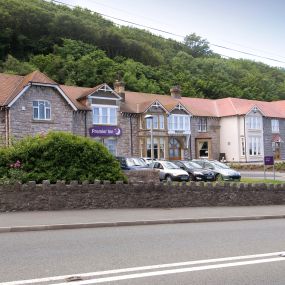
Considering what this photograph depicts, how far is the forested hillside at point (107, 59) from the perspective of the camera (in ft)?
254

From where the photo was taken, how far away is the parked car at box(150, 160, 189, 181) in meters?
27.7

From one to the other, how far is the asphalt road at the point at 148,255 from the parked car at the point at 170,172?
15135 mm

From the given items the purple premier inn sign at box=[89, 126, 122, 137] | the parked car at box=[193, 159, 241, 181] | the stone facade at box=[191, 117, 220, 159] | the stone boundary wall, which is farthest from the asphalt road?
the stone facade at box=[191, 117, 220, 159]

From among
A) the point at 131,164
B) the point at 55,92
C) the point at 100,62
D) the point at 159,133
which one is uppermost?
the point at 100,62

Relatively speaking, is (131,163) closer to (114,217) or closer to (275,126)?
(114,217)

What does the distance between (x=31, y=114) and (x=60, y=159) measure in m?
19.1

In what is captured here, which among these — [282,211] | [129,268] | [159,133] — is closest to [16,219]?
[129,268]

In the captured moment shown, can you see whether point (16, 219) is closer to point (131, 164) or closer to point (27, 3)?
point (131, 164)

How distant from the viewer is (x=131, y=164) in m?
28.2

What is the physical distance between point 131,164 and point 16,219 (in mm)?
14958

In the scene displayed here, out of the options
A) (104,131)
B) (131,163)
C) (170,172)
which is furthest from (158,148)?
(170,172)

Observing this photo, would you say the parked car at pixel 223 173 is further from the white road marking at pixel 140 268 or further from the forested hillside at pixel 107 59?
the forested hillside at pixel 107 59

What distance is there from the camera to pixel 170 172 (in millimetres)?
28000

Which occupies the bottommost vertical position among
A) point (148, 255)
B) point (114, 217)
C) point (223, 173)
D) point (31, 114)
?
point (114, 217)
